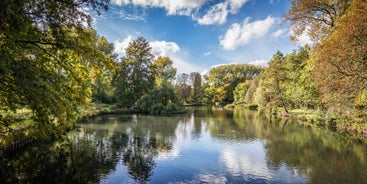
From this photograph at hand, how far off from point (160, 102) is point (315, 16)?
2596cm

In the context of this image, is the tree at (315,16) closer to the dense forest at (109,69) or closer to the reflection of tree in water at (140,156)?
the dense forest at (109,69)

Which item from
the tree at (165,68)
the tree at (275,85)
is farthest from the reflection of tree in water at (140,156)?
the tree at (165,68)

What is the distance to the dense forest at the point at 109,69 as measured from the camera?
495cm

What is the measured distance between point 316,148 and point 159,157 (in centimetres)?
941

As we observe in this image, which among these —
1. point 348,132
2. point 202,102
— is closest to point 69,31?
point 348,132

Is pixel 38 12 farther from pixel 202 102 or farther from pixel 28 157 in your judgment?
pixel 202 102

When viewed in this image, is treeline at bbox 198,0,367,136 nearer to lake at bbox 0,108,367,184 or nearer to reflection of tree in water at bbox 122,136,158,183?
lake at bbox 0,108,367,184

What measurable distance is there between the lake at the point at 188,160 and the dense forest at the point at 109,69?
1.94m

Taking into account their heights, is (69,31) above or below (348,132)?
above

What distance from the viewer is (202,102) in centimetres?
6800

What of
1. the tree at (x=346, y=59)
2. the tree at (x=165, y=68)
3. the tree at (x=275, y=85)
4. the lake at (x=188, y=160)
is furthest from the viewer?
the tree at (x=165, y=68)

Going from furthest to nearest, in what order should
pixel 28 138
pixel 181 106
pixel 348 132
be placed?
1. pixel 181 106
2. pixel 348 132
3. pixel 28 138

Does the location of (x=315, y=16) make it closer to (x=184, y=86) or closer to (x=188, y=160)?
(x=188, y=160)

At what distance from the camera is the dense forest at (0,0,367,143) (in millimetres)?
4953
